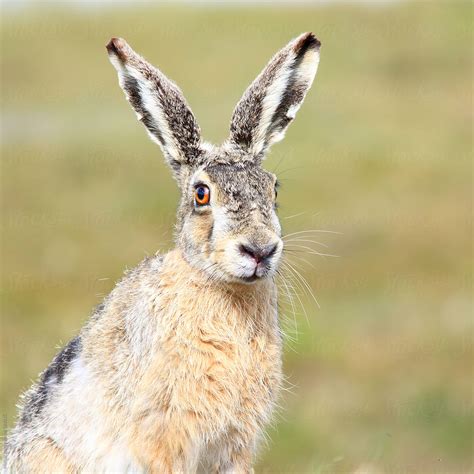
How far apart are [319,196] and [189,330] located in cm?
1970

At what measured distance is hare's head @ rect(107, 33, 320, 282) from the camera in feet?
24.7

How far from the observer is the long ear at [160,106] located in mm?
8109

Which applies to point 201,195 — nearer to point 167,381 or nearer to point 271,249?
point 271,249

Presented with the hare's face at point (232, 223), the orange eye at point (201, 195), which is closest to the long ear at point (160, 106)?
the hare's face at point (232, 223)

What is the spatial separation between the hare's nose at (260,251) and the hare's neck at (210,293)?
1.48ft

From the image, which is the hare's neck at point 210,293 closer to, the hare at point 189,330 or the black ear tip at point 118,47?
the hare at point 189,330

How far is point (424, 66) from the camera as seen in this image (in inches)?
1538

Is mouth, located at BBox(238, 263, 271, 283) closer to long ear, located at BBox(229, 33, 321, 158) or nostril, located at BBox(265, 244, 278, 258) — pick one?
nostril, located at BBox(265, 244, 278, 258)

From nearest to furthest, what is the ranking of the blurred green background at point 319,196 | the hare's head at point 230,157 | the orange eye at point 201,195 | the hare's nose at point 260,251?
the hare's nose at point 260,251 < the hare's head at point 230,157 < the orange eye at point 201,195 < the blurred green background at point 319,196

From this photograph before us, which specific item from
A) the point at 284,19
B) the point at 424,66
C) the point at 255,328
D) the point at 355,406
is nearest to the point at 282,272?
the point at 255,328

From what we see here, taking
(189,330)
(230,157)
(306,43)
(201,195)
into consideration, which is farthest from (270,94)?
(189,330)

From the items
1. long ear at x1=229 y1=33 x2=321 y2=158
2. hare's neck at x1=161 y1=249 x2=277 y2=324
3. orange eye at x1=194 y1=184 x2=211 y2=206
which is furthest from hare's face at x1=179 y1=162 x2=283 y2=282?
long ear at x1=229 y1=33 x2=321 y2=158

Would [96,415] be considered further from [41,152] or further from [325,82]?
[325,82]

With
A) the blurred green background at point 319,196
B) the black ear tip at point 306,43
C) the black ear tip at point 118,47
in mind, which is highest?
the black ear tip at point 306,43
